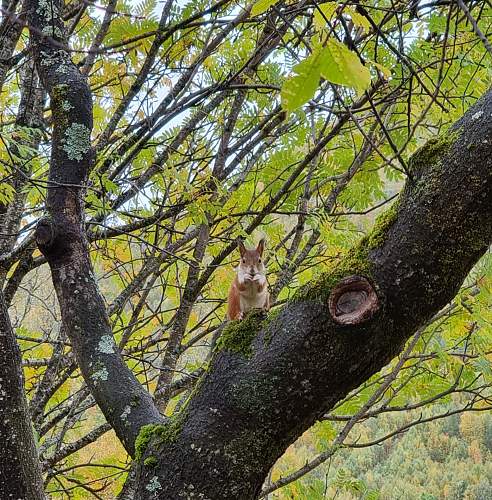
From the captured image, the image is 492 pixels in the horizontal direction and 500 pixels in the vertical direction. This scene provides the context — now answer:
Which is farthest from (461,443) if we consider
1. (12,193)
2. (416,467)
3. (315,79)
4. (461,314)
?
→ (315,79)

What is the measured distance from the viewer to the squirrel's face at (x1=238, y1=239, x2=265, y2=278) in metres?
2.86

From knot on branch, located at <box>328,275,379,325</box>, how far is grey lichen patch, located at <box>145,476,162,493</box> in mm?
532

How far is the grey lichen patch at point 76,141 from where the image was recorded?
1.82 meters

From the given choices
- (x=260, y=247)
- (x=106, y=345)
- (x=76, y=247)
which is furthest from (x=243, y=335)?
(x=260, y=247)

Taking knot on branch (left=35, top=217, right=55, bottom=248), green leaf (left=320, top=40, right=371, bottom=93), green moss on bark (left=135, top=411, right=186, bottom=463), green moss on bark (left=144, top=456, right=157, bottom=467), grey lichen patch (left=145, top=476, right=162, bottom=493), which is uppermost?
knot on branch (left=35, top=217, right=55, bottom=248)

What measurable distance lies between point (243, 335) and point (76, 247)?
0.65m

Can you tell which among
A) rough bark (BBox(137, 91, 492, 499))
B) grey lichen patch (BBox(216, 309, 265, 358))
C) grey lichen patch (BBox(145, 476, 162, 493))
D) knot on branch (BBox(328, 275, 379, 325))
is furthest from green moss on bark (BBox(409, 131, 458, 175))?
grey lichen patch (BBox(145, 476, 162, 493))

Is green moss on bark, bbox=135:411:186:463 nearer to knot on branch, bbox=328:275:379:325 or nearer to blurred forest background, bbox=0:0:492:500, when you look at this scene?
knot on branch, bbox=328:275:379:325

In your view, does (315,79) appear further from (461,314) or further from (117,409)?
(461,314)

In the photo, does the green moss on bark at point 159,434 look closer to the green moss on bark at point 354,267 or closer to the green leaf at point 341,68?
the green moss on bark at point 354,267

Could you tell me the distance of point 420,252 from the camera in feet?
3.76

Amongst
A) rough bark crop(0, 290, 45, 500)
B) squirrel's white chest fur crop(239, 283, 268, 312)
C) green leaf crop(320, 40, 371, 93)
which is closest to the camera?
green leaf crop(320, 40, 371, 93)

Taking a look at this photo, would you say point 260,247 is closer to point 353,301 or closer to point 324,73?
point 353,301

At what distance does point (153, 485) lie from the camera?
4.18ft
